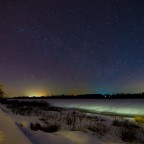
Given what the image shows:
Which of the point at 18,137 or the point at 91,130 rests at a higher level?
the point at 18,137

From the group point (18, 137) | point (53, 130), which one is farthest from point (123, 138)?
point (18, 137)

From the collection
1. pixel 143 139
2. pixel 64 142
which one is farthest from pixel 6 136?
pixel 143 139

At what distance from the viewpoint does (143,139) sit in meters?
10.3

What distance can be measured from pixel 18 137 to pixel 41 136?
2127mm

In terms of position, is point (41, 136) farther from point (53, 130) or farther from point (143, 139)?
point (143, 139)

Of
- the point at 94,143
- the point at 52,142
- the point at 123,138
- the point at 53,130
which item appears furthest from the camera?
the point at 123,138

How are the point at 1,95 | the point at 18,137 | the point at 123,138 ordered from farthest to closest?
the point at 1,95 → the point at 123,138 → the point at 18,137

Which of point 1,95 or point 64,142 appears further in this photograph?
point 1,95

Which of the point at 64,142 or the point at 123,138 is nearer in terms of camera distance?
the point at 64,142

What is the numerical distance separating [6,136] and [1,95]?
49.2 metres

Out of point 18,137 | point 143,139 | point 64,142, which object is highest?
point 18,137

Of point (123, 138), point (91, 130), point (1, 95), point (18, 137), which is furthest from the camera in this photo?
point (1, 95)

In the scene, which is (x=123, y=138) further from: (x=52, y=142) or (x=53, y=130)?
(x=52, y=142)

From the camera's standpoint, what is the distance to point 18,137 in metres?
4.19
